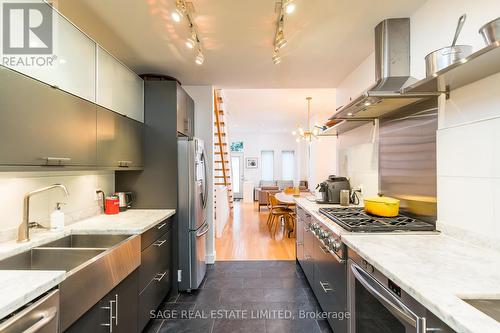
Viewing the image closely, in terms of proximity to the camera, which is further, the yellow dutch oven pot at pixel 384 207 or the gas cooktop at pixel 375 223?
the yellow dutch oven pot at pixel 384 207

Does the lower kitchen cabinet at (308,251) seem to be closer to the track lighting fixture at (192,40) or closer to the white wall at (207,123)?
the white wall at (207,123)

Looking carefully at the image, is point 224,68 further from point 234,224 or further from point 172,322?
point 234,224

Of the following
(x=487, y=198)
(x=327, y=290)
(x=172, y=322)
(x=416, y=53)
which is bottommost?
(x=172, y=322)

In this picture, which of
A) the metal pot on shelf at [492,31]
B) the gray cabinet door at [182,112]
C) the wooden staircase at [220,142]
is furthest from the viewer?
the wooden staircase at [220,142]

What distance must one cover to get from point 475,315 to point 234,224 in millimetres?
5391

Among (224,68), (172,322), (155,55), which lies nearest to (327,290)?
(172,322)

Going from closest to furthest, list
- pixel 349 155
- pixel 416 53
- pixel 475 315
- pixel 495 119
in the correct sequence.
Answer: pixel 475 315 < pixel 495 119 < pixel 416 53 < pixel 349 155

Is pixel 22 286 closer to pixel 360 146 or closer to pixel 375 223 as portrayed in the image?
pixel 375 223

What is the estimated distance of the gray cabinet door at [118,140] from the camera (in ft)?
6.27

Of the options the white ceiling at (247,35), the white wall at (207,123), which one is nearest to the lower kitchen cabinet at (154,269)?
the white wall at (207,123)

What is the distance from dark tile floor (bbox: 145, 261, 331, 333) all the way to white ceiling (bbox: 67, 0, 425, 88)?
2590mm

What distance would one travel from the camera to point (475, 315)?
2.30ft

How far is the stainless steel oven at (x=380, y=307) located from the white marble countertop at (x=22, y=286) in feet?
4.90

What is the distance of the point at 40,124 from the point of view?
1.33 m
